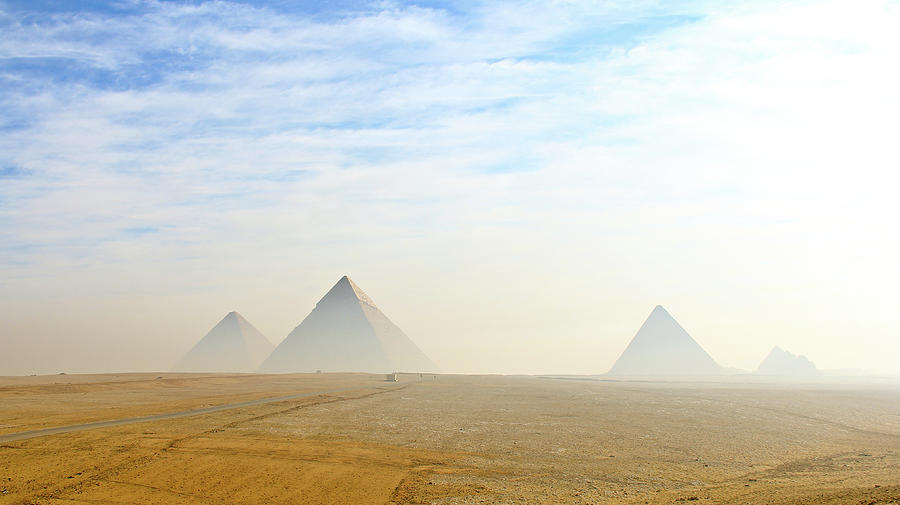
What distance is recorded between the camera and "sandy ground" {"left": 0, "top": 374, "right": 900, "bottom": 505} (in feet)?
54.6

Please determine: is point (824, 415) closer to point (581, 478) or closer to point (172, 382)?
point (581, 478)

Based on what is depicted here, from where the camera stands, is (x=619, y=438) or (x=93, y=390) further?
(x=93, y=390)

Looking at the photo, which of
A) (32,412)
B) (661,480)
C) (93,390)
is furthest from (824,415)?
(93,390)

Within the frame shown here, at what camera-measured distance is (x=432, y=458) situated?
71.1 ft

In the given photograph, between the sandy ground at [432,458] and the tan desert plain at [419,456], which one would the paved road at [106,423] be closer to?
the tan desert plain at [419,456]

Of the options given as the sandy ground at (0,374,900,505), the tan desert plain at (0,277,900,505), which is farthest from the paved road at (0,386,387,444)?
the sandy ground at (0,374,900,505)

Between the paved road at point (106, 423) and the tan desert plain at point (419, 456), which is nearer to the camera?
the tan desert plain at point (419, 456)

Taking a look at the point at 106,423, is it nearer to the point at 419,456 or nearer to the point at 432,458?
the point at 419,456

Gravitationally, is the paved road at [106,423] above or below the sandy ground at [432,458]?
above

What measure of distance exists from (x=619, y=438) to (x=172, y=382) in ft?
175

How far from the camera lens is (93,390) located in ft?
170

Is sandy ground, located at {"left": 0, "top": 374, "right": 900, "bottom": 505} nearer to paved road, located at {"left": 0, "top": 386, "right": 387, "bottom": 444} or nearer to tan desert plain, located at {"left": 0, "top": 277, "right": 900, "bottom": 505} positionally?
tan desert plain, located at {"left": 0, "top": 277, "right": 900, "bottom": 505}

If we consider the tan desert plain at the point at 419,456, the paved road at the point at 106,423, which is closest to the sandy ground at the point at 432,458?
the tan desert plain at the point at 419,456

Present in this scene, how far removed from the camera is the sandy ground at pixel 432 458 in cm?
1666
